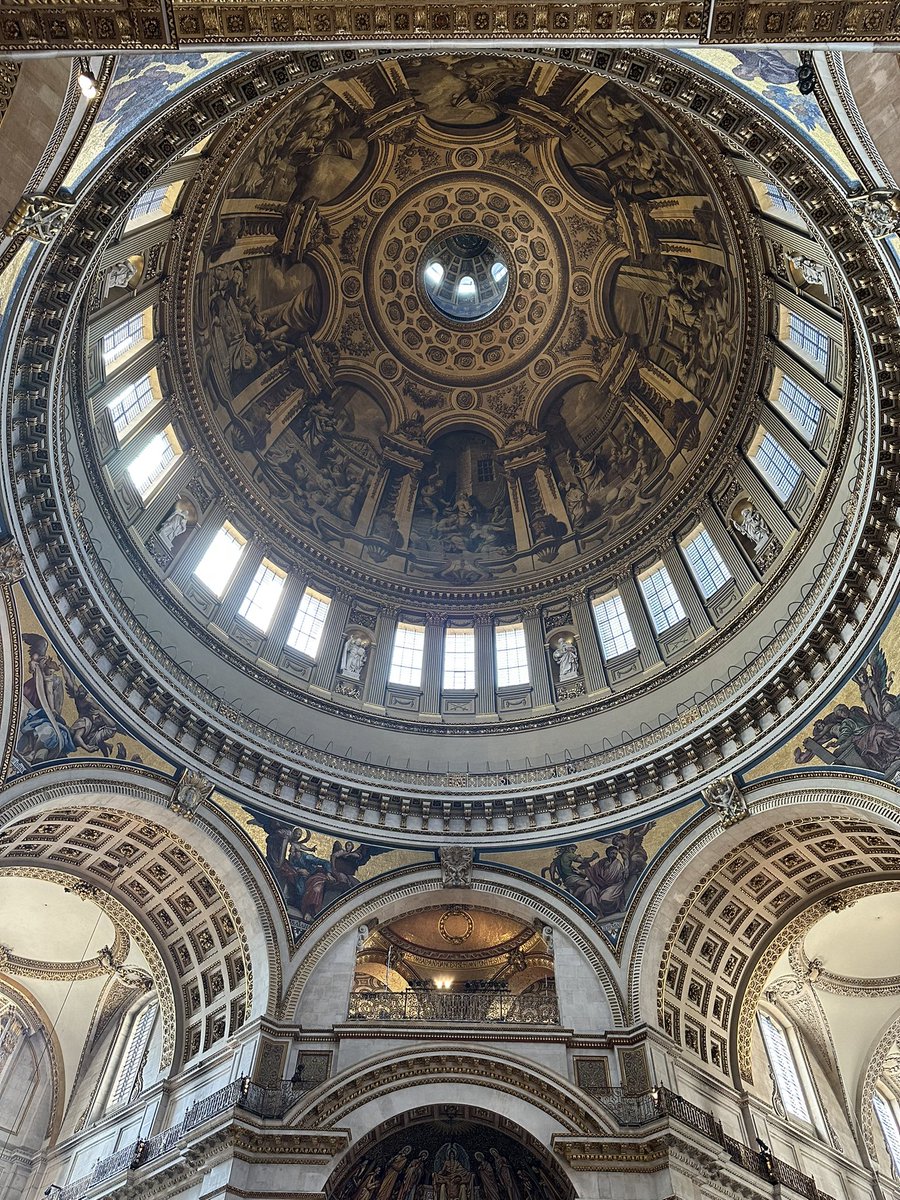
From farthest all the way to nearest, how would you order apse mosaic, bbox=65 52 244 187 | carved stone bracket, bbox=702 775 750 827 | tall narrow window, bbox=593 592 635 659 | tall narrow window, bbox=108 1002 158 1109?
1. tall narrow window, bbox=593 592 635 659
2. tall narrow window, bbox=108 1002 158 1109
3. carved stone bracket, bbox=702 775 750 827
4. apse mosaic, bbox=65 52 244 187

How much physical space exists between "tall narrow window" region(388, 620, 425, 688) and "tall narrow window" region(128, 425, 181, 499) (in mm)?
8573

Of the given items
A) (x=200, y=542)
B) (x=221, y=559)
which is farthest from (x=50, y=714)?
(x=221, y=559)

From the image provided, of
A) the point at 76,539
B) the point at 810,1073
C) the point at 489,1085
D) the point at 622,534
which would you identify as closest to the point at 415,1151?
the point at 489,1085

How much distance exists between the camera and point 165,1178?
704 inches

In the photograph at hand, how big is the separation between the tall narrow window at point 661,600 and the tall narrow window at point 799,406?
579 cm

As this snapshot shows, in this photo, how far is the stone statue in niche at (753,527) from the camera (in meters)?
23.8

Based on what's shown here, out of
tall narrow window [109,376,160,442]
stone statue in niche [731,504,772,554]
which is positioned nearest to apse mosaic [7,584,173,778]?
tall narrow window [109,376,160,442]

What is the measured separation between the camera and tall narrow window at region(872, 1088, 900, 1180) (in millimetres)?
24405

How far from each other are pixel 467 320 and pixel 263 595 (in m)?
Answer: 13.7

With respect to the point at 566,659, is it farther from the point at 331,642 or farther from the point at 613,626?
the point at 331,642

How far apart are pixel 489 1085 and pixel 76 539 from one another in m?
14.2

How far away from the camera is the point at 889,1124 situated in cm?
2525

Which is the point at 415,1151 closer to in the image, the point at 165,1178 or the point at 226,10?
the point at 165,1178

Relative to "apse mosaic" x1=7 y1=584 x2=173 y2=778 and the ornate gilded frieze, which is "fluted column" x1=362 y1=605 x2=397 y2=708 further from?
the ornate gilded frieze
